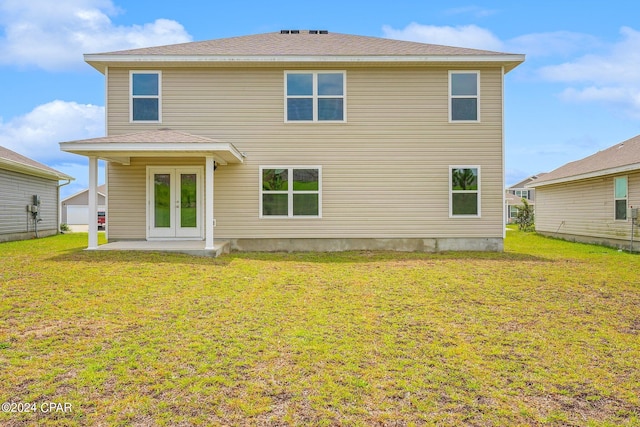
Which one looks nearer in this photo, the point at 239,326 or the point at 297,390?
the point at 297,390

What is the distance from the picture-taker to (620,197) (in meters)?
14.3

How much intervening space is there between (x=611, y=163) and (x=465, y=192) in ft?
22.5

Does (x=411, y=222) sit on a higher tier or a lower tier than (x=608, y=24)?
lower

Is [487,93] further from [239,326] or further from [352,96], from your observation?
[239,326]

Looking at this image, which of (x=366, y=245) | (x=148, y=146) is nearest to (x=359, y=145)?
(x=366, y=245)

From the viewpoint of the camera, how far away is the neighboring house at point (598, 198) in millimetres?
13875

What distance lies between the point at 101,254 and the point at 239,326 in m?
6.21

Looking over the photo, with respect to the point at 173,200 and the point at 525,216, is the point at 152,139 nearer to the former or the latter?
the point at 173,200

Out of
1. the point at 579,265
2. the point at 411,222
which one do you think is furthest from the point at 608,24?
the point at 411,222

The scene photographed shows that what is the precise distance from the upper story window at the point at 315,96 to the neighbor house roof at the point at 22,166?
1005cm

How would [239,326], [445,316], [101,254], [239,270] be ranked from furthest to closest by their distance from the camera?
[101,254]
[239,270]
[445,316]
[239,326]

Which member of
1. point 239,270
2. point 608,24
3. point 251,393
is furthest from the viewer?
point 608,24

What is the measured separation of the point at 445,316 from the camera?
539 centimetres

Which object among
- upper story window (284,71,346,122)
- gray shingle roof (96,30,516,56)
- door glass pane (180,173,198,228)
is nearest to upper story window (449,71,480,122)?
gray shingle roof (96,30,516,56)
